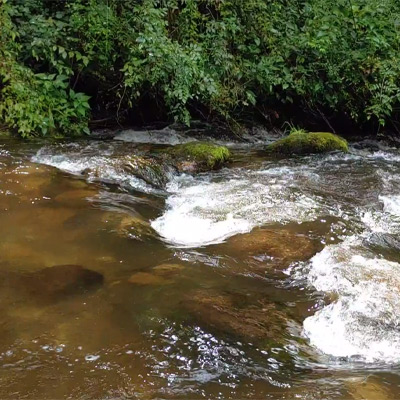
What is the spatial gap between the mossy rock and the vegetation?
4.41ft

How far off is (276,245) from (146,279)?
4.42 ft

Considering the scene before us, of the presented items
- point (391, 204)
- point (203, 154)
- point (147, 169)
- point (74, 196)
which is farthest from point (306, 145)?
point (74, 196)

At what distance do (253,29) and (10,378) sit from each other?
9.02 metres

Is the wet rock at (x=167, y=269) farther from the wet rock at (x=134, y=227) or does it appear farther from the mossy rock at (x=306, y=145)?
the mossy rock at (x=306, y=145)

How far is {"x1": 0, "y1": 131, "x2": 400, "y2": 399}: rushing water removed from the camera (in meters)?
2.58

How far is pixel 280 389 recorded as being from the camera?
2.51 meters

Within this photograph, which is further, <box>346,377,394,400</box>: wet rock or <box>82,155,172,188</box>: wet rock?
<box>82,155,172,188</box>: wet rock

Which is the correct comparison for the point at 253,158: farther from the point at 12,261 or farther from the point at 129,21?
the point at 12,261

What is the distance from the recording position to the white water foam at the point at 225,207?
15.5ft

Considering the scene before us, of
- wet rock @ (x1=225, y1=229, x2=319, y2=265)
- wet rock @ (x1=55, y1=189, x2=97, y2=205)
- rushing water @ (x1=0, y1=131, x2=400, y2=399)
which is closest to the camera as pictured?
rushing water @ (x1=0, y1=131, x2=400, y2=399)

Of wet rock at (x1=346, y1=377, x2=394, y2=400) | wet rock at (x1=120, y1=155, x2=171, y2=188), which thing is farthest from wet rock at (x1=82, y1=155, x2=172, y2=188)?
wet rock at (x1=346, y1=377, x2=394, y2=400)

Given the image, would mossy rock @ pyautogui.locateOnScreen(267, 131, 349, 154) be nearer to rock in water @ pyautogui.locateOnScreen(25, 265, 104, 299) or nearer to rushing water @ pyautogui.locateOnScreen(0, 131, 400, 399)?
rushing water @ pyautogui.locateOnScreen(0, 131, 400, 399)

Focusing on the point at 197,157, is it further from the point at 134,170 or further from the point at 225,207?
the point at 225,207

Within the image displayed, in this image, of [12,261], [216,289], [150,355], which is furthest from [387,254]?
[12,261]
